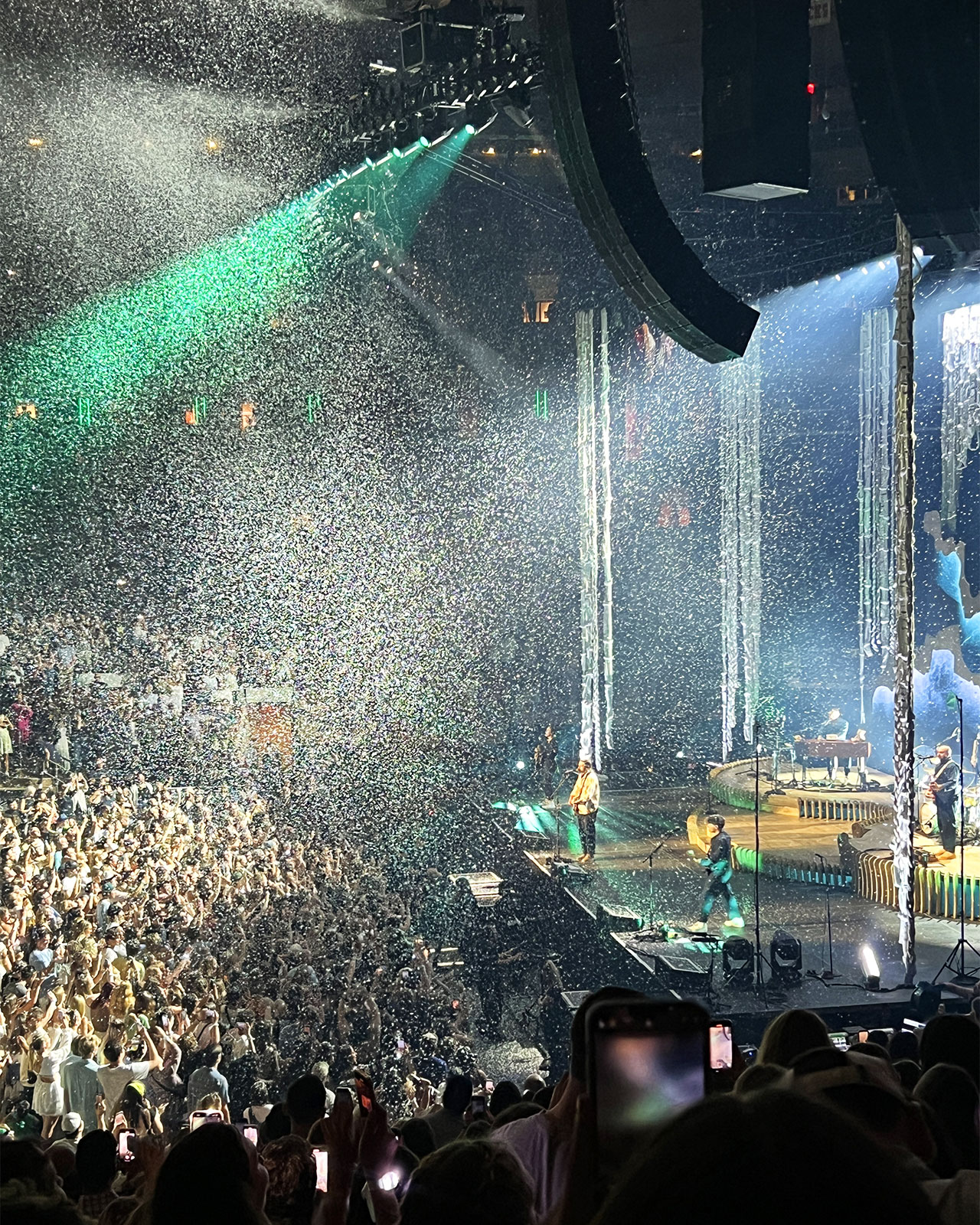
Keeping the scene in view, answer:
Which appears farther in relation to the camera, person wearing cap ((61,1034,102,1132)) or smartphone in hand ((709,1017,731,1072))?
person wearing cap ((61,1034,102,1132))

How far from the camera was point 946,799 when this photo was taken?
38.4ft

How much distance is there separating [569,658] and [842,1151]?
60.7ft

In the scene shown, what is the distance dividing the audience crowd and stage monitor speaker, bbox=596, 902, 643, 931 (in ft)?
3.80

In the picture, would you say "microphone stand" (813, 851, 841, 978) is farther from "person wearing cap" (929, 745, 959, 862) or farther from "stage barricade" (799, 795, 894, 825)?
"stage barricade" (799, 795, 894, 825)

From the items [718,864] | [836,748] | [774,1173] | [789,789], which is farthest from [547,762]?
[774,1173]

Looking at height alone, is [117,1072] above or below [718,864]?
below

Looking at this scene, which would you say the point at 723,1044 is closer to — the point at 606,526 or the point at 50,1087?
the point at 50,1087

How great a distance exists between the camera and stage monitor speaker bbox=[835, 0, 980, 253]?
4.41m

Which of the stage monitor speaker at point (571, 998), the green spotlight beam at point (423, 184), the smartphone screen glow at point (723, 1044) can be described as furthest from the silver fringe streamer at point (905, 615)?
the green spotlight beam at point (423, 184)

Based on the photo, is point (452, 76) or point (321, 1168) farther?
point (452, 76)

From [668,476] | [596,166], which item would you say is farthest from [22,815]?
[668,476]

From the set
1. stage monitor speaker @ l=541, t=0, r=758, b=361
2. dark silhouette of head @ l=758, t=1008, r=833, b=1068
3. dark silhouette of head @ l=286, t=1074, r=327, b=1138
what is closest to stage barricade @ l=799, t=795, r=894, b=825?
stage monitor speaker @ l=541, t=0, r=758, b=361

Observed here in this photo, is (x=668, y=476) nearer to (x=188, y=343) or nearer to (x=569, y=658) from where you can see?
(x=569, y=658)

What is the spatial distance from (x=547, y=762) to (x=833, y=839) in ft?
13.4
